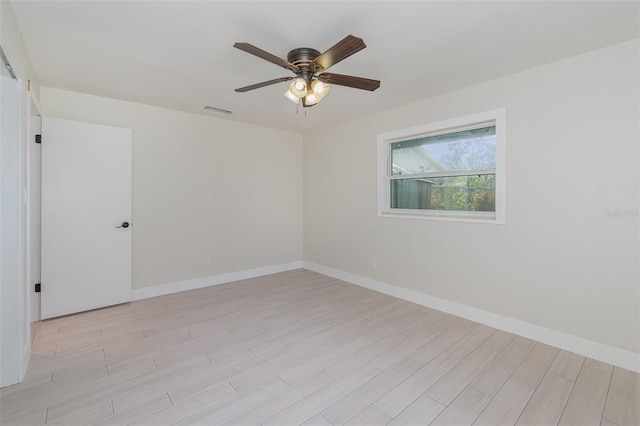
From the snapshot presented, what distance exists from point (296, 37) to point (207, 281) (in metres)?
3.51

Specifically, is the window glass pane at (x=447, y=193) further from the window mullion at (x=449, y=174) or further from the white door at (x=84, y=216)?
the white door at (x=84, y=216)

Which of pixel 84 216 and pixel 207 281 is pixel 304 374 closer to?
pixel 207 281

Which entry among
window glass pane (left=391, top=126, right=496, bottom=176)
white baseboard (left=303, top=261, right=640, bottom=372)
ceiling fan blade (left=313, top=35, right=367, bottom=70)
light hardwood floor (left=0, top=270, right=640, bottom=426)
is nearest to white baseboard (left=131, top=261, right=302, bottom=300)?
light hardwood floor (left=0, top=270, right=640, bottom=426)

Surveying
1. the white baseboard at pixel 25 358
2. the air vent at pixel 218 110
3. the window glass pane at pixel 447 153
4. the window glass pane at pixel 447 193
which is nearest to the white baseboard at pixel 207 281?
the white baseboard at pixel 25 358

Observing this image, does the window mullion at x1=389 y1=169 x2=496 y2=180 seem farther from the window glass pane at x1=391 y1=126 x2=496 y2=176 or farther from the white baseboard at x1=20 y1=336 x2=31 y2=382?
the white baseboard at x1=20 y1=336 x2=31 y2=382

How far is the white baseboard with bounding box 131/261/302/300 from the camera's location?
375 cm

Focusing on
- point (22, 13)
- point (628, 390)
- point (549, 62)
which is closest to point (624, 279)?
point (628, 390)

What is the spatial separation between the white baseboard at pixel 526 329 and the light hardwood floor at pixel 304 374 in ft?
0.26

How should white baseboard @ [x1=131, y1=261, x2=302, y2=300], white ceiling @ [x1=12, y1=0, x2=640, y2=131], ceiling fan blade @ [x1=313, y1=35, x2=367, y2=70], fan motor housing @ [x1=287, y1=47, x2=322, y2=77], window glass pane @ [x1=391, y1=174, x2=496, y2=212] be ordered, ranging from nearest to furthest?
ceiling fan blade @ [x1=313, y1=35, x2=367, y2=70] < white ceiling @ [x1=12, y1=0, x2=640, y2=131] < fan motor housing @ [x1=287, y1=47, x2=322, y2=77] < window glass pane @ [x1=391, y1=174, x2=496, y2=212] < white baseboard @ [x1=131, y1=261, x2=302, y2=300]

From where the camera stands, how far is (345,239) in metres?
4.55

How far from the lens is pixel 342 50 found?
5.92 feet

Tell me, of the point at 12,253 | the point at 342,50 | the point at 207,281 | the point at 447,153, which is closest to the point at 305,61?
the point at 342,50

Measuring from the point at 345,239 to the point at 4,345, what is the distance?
145 inches

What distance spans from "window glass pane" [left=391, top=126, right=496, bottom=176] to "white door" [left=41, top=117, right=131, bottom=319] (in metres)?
3.52
